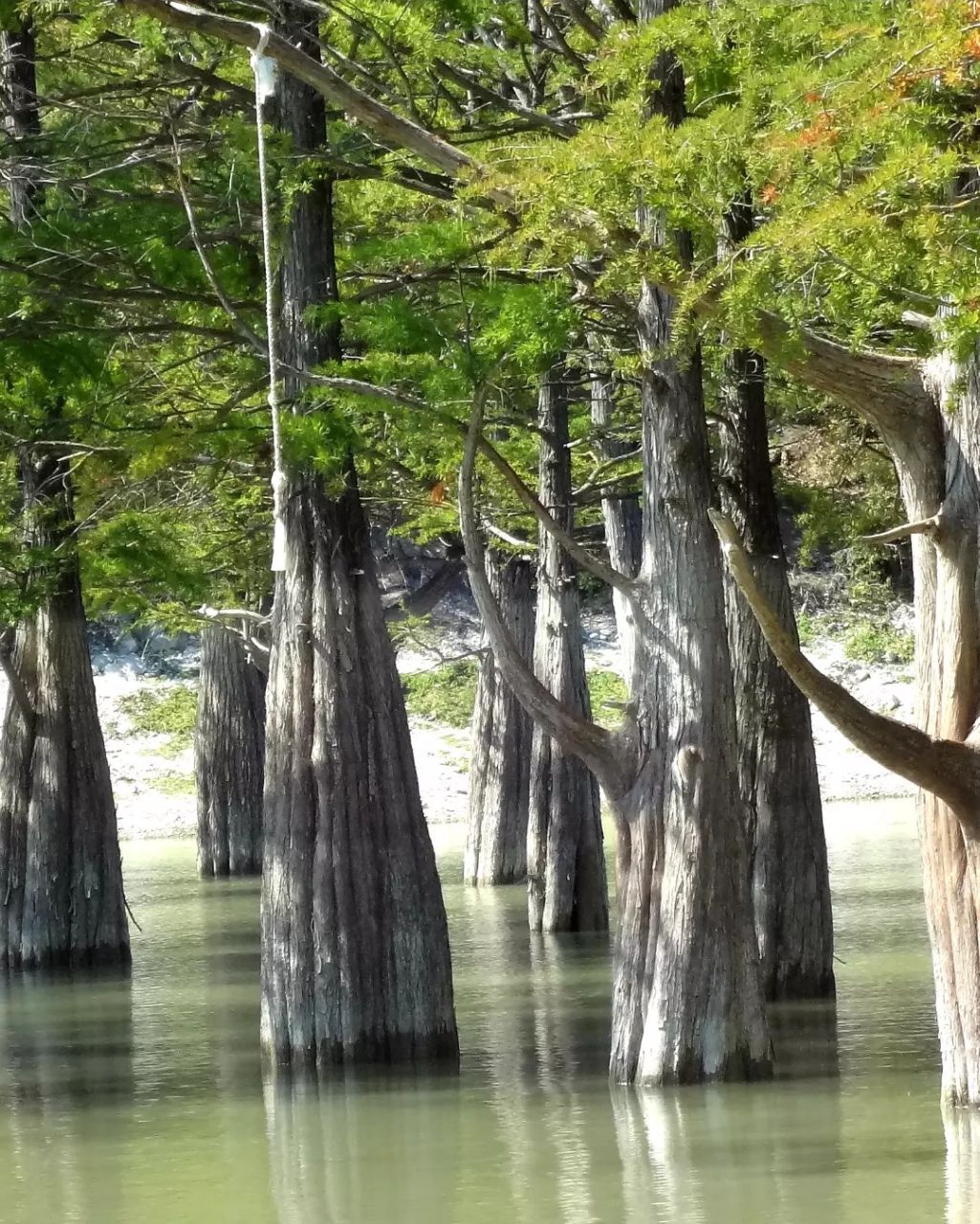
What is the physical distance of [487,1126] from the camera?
37.8ft

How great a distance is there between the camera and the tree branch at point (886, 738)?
31.1 feet

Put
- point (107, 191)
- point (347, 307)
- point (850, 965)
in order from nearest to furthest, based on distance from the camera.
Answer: point (347, 307)
point (107, 191)
point (850, 965)

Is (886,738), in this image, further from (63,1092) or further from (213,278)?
(63,1092)

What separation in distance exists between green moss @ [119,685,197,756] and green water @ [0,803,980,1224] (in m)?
24.5

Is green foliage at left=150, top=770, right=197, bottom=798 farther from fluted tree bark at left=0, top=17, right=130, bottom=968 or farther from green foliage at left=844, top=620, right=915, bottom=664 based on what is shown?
fluted tree bark at left=0, top=17, right=130, bottom=968

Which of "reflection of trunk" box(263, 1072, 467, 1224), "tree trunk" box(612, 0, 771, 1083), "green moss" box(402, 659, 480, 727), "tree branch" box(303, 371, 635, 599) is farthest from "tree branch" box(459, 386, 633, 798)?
"green moss" box(402, 659, 480, 727)

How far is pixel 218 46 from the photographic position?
16.1 m

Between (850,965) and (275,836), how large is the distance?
674cm

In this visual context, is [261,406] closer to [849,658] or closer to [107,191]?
[107,191]

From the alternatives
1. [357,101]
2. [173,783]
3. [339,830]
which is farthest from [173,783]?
[357,101]

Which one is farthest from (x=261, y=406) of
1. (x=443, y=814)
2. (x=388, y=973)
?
(x=443, y=814)

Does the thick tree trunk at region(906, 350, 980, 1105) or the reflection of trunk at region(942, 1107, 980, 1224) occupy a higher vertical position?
the thick tree trunk at region(906, 350, 980, 1105)

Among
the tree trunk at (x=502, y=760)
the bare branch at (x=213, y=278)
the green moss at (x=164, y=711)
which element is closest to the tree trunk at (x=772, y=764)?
the bare branch at (x=213, y=278)

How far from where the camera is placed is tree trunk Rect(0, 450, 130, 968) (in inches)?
778
